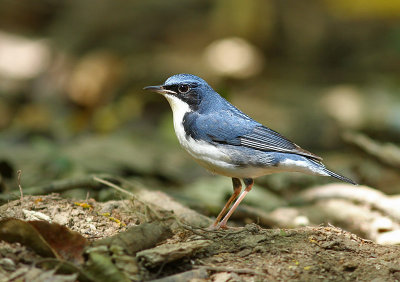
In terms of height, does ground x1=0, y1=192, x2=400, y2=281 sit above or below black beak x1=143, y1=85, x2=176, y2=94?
below

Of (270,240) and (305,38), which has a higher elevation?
(305,38)

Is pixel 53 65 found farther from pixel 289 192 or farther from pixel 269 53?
pixel 289 192

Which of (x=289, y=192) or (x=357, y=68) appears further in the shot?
(x=357, y=68)

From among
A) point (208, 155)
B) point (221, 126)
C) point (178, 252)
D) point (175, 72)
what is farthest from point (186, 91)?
point (175, 72)

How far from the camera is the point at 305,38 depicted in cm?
1588

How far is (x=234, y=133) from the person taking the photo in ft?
17.9

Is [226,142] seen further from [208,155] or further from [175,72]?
[175,72]

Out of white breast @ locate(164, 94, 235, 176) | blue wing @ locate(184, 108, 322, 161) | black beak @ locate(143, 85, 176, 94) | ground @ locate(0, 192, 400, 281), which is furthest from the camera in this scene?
black beak @ locate(143, 85, 176, 94)

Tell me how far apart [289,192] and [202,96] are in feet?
10.2

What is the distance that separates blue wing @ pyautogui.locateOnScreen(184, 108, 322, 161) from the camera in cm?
536

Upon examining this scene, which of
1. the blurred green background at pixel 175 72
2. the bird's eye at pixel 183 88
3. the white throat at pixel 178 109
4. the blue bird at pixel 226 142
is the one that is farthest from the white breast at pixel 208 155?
the blurred green background at pixel 175 72

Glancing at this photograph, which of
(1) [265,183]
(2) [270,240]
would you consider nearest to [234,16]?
(1) [265,183]

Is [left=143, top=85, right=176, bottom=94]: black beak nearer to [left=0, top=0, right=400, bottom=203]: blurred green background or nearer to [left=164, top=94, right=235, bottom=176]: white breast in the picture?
[left=164, top=94, right=235, bottom=176]: white breast

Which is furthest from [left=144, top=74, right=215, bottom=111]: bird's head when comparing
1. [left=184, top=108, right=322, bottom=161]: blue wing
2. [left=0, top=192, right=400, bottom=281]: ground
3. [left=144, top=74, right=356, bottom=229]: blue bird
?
[left=0, top=192, right=400, bottom=281]: ground
